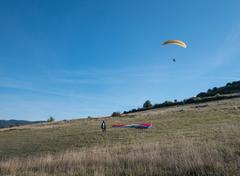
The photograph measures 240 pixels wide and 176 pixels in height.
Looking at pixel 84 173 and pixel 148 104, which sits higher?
pixel 148 104

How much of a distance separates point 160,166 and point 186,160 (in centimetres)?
80

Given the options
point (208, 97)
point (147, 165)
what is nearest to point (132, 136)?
point (147, 165)

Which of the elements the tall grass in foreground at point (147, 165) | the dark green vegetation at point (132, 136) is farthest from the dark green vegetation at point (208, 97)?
the tall grass in foreground at point (147, 165)

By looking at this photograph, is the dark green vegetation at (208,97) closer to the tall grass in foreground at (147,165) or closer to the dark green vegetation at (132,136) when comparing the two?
the dark green vegetation at (132,136)

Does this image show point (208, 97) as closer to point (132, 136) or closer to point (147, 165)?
point (132, 136)

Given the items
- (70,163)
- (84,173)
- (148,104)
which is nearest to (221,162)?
(84,173)

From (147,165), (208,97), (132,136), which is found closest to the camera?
(147,165)

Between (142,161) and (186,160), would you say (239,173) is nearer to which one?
(186,160)

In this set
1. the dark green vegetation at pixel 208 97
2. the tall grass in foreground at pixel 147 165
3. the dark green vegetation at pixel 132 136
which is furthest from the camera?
the dark green vegetation at pixel 208 97

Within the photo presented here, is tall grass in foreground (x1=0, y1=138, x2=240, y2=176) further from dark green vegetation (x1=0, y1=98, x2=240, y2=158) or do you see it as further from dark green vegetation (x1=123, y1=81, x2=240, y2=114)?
dark green vegetation (x1=123, y1=81, x2=240, y2=114)

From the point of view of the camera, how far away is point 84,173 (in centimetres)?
770

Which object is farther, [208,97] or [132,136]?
[208,97]

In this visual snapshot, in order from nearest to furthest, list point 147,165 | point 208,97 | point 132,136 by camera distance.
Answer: point 147,165
point 132,136
point 208,97

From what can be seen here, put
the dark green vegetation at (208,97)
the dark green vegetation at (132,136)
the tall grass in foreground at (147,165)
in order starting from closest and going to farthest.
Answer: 1. the tall grass in foreground at (147,165)
2. the dark green vegetation at (132,136)
3. the dark green vegetation at (208,97)
